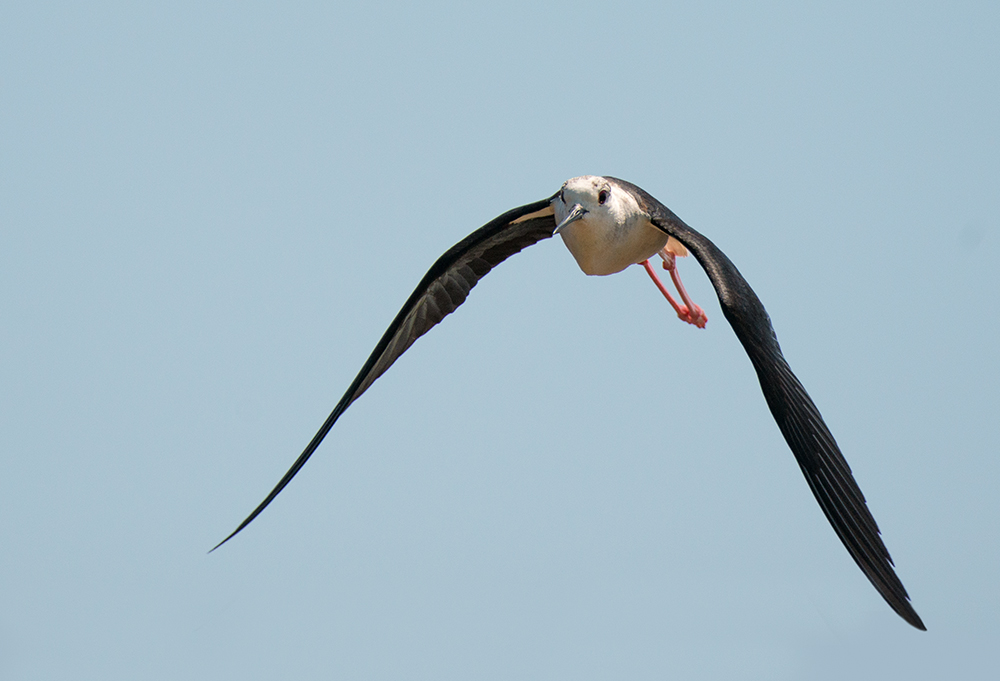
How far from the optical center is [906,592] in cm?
941

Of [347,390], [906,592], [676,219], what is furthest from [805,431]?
[347,390]

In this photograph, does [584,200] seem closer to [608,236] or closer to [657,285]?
[608,236]

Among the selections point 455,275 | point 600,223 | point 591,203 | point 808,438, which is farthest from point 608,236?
point 808,438

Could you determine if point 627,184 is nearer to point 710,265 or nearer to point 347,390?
point 710,265

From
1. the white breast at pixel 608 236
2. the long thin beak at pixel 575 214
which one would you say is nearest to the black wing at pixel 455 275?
the white breast at pixel 608 236

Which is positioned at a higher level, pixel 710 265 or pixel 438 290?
pixel 438 290

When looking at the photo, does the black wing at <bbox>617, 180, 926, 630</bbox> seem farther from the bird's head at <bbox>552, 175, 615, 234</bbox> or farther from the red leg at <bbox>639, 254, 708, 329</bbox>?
the red leg at <bbox>639, 254, 708, 329</bbox>

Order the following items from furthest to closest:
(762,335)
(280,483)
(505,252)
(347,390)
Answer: (505,252) → (347,390) → (280,483) → (762,335)

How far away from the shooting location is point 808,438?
415 inches

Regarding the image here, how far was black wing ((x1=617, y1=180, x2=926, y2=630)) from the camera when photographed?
9.70 metres

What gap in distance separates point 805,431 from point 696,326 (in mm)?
4743

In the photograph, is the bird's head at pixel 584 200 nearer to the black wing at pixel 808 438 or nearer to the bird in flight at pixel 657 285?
the bird in flight at pixel 657 285

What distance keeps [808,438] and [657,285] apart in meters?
4.97

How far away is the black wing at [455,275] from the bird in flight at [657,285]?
1cm
